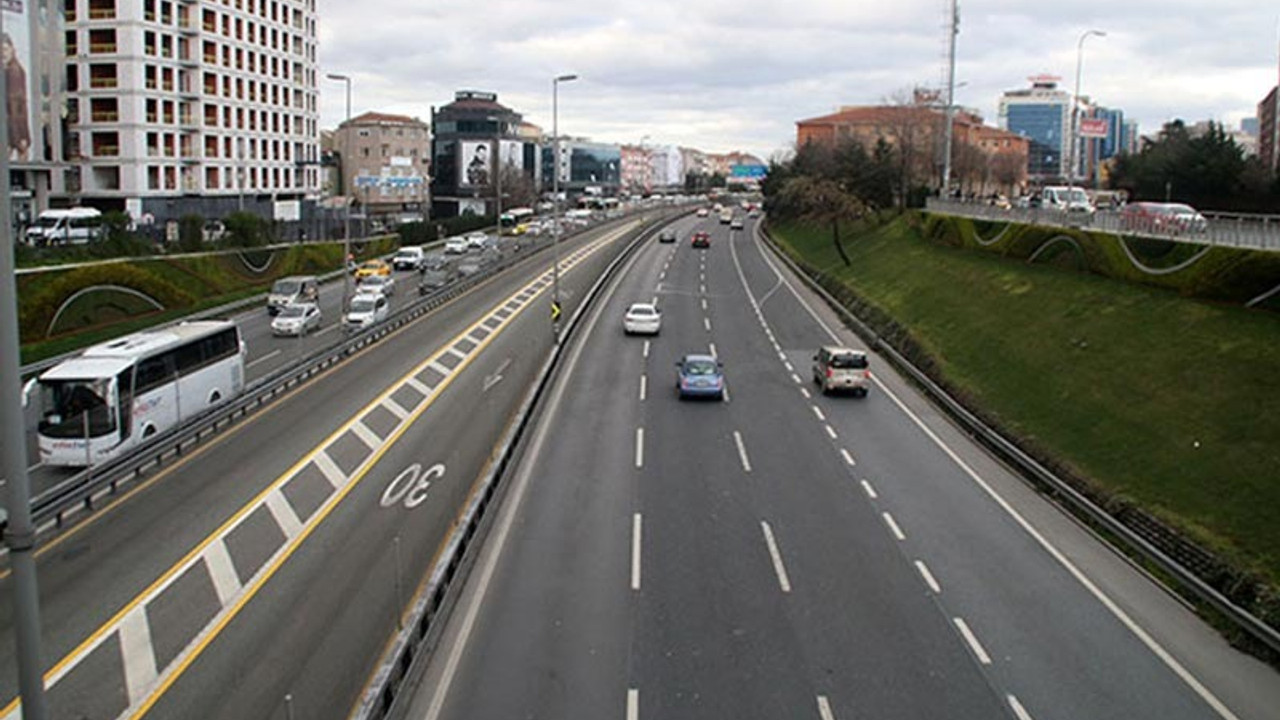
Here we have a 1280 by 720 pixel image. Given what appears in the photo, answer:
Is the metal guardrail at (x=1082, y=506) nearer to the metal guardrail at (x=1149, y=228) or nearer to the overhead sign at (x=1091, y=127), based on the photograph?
the metal guardrail at (x=1149, y=228)

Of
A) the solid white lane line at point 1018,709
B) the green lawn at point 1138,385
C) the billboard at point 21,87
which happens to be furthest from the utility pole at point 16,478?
the billboard at point 21,87

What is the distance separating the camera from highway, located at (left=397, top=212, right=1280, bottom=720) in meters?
14.8

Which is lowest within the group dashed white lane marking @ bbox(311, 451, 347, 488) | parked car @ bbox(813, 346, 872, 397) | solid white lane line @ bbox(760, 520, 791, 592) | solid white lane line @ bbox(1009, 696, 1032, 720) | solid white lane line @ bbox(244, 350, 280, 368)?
solid white lane line @ bbox(1009, 696, 1032, 720)

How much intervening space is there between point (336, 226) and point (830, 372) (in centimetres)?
5709

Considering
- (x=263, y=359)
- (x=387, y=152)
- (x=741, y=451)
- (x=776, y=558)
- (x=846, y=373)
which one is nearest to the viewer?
(x=776, y=558)

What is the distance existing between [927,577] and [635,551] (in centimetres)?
543

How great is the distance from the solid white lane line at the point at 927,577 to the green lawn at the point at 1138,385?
5.05m

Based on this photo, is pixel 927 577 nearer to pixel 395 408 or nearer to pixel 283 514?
pixel 283 514

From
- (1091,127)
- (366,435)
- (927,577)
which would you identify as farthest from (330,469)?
(1091,127)

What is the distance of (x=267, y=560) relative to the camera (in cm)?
1939

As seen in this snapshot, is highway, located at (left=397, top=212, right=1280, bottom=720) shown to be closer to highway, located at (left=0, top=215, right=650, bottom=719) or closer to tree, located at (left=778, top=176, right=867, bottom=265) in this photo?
highway, located at (left=0, top=215, right=650, bottom=719)

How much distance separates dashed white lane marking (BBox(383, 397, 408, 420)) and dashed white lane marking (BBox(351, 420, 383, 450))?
1.40 metres

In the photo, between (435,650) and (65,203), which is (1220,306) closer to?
(435,650)

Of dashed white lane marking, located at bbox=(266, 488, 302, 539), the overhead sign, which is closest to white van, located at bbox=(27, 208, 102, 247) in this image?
dashed white lane marking, located at bbox=(266, 488, 302, 539)
